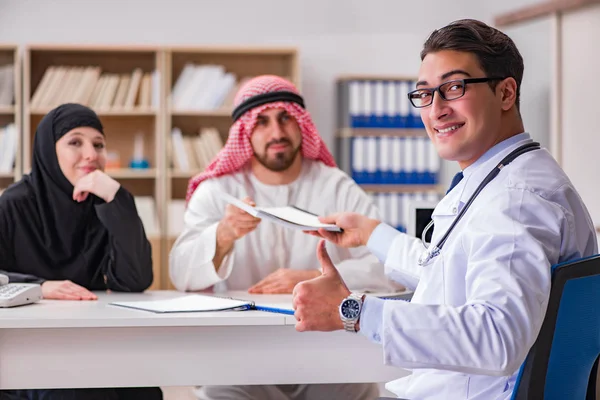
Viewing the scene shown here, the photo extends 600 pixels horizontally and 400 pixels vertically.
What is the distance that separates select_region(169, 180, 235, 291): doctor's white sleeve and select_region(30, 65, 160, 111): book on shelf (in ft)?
9.18

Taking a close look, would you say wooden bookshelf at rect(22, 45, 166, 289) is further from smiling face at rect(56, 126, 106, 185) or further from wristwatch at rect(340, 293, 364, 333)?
wristwatch at rect(340, 293, 364, 333)

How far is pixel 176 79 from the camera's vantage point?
19.0ft

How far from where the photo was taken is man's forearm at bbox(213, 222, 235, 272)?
8.62ft

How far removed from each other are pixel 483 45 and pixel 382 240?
0.81 m

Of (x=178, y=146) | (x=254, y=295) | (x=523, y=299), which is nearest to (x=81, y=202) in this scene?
(x=254, y=295)

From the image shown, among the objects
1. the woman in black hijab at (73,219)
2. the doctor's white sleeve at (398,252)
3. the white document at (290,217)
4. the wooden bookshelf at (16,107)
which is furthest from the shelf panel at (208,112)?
the doctor's white sleeve at (398,252)

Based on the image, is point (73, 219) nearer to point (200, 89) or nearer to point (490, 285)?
point (490, 285)

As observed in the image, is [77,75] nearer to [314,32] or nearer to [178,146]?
[178,146]

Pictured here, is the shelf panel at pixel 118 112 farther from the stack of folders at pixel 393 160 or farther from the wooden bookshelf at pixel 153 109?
the stack of folders at pixel 393 160

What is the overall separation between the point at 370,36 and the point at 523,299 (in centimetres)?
526

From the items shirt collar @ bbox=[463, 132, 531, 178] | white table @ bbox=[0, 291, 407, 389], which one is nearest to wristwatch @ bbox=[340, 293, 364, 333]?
shirt collar @ bbox=[463, 132, 531, 178]

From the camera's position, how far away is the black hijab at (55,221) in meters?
2.54

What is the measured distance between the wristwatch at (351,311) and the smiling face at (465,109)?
39cm

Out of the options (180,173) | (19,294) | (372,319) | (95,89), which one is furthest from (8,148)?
(372,319)
